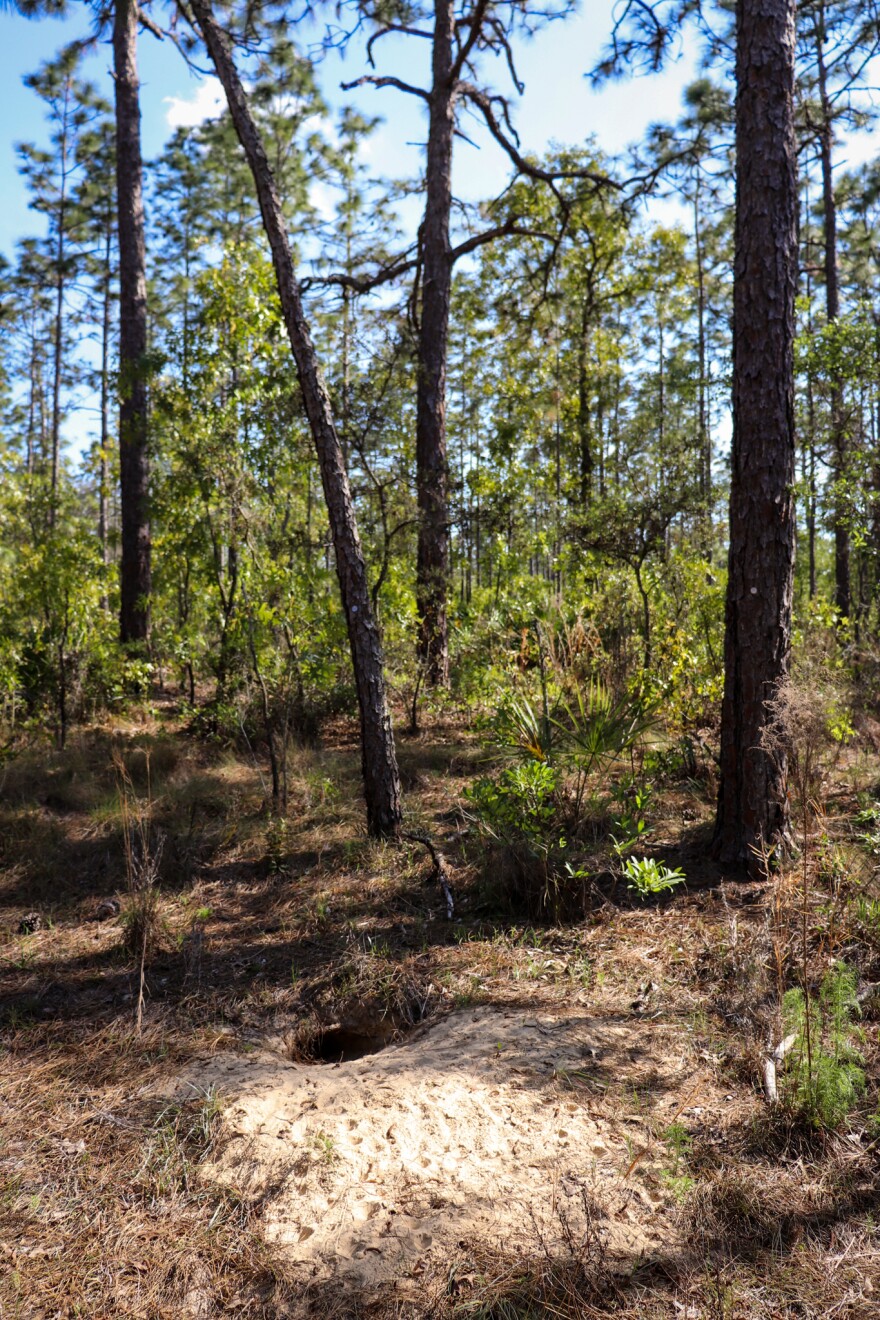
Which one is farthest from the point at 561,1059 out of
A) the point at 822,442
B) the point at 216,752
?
the point at 822,442

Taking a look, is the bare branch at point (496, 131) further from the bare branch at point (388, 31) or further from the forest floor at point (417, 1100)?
the forest floor at point (417, 1100)

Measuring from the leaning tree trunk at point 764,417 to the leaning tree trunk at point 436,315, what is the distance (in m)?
4.46

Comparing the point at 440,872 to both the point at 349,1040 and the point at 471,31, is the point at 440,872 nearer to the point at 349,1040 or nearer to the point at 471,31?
the point at 349,1040

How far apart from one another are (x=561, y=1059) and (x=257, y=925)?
206 centimetres

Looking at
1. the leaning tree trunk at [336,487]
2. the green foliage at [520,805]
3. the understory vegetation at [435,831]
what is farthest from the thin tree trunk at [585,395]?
the green foliage at [520,805]

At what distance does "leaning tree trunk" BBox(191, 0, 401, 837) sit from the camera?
499cm

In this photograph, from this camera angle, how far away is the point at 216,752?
7.22 metres

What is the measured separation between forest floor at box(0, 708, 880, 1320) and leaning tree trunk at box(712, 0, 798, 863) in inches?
23.7

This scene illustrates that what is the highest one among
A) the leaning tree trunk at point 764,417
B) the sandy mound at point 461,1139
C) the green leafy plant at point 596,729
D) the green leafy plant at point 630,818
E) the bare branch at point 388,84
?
the bare branch at point 388,84

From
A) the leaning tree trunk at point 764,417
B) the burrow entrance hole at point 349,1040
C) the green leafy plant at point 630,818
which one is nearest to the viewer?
the burrow entrance hole at point 349,1040

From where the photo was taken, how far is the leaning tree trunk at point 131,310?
32.3ft

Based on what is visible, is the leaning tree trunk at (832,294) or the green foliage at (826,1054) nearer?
the green foliage at (826,1054)

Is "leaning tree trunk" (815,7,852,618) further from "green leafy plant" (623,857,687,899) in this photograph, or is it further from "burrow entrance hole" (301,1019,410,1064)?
"burrow entrance hole" (301,1019,410,1064)

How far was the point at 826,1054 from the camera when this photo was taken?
8.75ft
